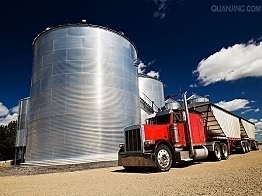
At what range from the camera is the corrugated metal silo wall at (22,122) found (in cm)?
2603

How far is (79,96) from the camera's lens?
18.0 meters

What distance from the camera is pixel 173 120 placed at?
13.1m

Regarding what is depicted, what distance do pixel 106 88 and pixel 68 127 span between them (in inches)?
165

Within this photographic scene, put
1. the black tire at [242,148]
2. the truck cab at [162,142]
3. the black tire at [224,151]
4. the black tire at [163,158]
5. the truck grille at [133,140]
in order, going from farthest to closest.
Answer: the black tire at [242,148], the black tire at [224,151], the truck grille at [133,140], the truck cab at [162,142], the black tire at [163,158]

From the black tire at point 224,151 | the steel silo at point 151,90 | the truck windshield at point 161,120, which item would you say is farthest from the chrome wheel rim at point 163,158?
the steel silo at point 151,90

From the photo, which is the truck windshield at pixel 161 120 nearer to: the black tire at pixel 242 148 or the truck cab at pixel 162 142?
the truck cab at pixel 162 142

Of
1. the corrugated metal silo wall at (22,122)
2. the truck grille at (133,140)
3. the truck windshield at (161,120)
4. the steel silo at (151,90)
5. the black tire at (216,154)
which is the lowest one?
the black tire at (216,154)

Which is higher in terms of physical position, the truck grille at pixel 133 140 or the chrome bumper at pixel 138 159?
the truck grille at pixel 133 140

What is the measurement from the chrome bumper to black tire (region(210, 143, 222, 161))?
6583 millimetres

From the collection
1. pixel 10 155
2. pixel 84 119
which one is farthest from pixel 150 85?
pixel 10 155

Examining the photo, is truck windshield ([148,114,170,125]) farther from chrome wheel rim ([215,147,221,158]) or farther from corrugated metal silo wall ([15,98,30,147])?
corrugated metal silo wall ([15,98,30,147])

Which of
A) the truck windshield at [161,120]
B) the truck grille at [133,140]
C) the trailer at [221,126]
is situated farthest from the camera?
the trailer at [221,126]

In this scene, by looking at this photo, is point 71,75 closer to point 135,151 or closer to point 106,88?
point 106,88

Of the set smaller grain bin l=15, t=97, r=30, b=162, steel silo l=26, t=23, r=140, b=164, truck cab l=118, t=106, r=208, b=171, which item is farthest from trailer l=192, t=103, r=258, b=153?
smaller grain bin l=15, t=97, r=30, b=162
